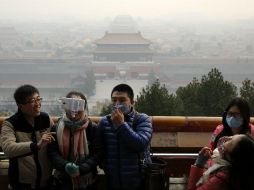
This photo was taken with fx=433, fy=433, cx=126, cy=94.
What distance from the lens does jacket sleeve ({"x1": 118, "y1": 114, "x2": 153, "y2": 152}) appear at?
1892mm

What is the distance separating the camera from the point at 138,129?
1977 millimetres

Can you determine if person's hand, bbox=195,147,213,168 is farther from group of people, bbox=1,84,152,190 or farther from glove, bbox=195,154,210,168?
group of people, bbox=1,84,152,190

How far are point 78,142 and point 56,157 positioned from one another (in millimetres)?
116

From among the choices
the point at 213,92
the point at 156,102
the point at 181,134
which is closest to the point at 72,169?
the point at 181,134

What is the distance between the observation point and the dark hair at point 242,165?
141 cm

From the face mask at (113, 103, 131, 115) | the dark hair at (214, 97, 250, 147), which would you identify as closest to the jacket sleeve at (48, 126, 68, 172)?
the face mask at (113, 103, 131, 115)

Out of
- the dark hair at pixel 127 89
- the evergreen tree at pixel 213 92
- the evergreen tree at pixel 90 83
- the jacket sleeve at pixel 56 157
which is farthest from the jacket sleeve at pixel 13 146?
the evergreen tree at pixel 90 83

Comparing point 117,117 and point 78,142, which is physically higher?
point 117,117

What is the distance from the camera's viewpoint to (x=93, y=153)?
1.97 meters

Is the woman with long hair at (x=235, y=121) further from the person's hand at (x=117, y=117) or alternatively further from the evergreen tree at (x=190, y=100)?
the evergreen tree at (x=190, y=100)

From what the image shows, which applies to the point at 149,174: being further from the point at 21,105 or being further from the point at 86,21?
the point at 86,21

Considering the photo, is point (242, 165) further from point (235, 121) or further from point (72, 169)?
point (72, 169)

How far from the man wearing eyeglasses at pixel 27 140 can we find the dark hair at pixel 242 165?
0.81 meters

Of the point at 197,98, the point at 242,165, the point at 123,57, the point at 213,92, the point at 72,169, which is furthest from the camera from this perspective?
the point at 123,57
